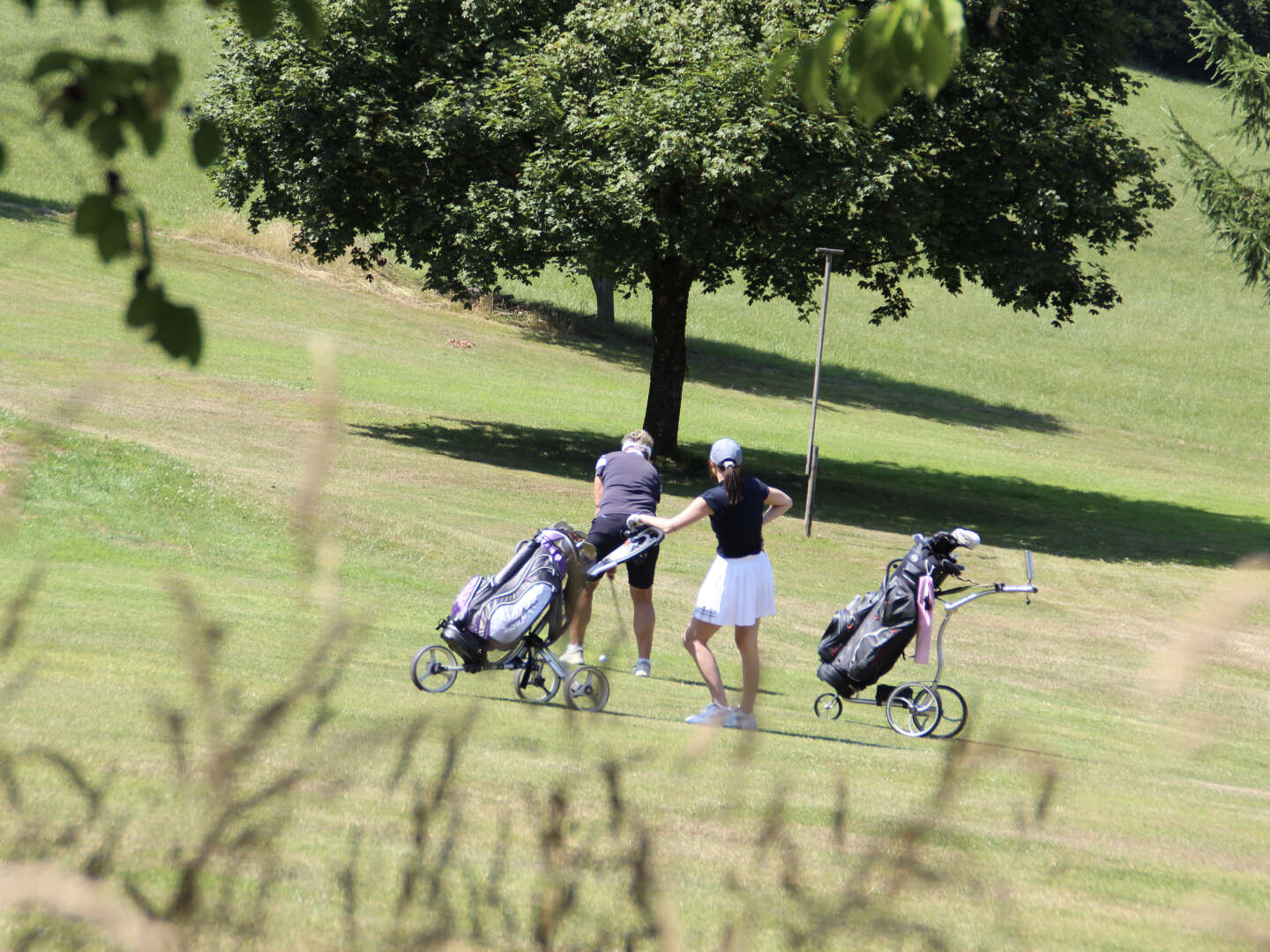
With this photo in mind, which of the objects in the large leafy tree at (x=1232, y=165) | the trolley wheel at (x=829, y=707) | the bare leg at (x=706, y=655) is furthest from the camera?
the large leafy tree at (x=1232, y=165)

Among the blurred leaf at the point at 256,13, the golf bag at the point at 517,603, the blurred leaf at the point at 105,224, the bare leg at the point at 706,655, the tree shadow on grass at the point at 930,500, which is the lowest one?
the tree shadow on grass at the point at 930,500

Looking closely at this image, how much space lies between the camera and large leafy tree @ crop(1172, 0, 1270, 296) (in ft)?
80.6

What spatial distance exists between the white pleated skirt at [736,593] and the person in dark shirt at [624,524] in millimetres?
1249

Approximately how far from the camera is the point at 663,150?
2059 cm

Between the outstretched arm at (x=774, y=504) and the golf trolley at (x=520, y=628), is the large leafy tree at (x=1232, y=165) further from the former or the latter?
the golf trolley at (x=520, y=628)

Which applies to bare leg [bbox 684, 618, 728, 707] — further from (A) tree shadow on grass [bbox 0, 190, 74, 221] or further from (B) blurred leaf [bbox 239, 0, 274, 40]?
(A) tree shadow on grass [bbox 0, 190, 74, 221]

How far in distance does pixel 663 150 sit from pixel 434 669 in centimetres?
1403

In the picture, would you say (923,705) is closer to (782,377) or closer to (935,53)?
(935,53)

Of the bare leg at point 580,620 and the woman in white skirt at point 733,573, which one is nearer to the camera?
the woman in white skirt at point 733,573

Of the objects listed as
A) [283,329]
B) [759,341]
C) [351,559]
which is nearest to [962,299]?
[759,341]

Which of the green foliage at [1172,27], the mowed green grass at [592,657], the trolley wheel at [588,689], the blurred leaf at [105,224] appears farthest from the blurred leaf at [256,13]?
the green foliage at [1172,27]

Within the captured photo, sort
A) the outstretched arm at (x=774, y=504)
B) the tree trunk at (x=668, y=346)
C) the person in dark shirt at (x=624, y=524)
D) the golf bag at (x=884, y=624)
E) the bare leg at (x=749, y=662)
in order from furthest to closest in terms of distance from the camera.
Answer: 1. the tree trunk at (x=668, y=346)
2. the person in dark shirt at (x=624, y=524)
3. the golf bag at (x=884, y=624)
4. the outstretched arm at (x=774, y=504)
5. the bare leg at (x=749, y=662)

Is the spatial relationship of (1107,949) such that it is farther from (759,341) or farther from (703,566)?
(759,341)

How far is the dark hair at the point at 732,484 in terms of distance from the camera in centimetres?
845
